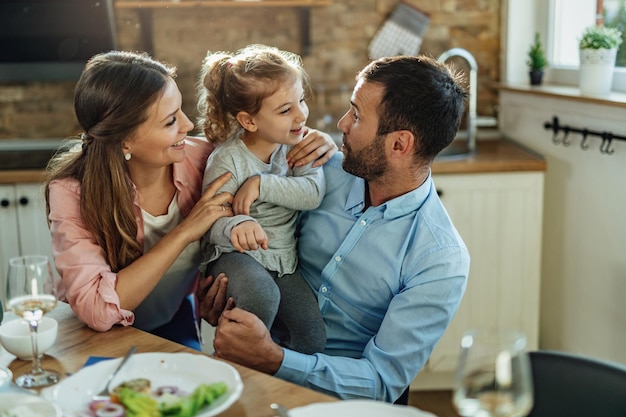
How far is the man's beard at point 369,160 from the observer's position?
1.91m

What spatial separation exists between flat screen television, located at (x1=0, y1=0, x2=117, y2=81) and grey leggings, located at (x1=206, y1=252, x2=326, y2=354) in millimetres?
1761

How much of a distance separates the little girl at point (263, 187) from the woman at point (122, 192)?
0.08m

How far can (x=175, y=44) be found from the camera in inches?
138

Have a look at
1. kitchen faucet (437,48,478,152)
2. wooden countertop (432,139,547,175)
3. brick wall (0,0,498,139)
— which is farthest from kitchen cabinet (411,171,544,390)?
brick wall (0,0,498,139)

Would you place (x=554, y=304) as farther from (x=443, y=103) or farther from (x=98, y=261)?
(x=98, y=261)

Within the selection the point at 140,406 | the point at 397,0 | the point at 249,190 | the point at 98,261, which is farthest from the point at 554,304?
the point at 140,406

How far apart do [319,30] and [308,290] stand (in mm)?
1843

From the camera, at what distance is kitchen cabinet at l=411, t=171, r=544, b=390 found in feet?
10.00

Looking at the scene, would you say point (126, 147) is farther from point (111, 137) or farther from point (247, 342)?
point (247, 342)

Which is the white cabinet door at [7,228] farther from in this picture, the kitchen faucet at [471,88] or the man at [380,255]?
the kitchen faucet at [471,88]

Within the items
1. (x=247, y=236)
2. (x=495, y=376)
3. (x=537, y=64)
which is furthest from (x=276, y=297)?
(x=537, y=64)

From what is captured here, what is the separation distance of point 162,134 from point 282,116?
0.29 m

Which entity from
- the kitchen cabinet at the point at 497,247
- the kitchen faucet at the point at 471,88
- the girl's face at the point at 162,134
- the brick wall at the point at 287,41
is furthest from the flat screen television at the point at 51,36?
the girl's face at the point at 162,134

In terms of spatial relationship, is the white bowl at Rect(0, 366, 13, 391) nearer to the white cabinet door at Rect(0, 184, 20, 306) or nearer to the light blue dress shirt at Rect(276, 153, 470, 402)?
the light blue dress shirt at Rect(276, 153, 470, 402)
